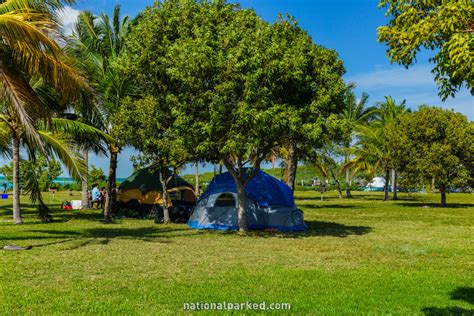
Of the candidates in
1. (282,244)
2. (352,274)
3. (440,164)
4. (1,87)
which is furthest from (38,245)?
(440,164)

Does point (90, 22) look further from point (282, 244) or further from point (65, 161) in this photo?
point (282, 244)

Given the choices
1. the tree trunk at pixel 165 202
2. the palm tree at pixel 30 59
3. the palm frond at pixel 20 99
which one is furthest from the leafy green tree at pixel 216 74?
the tree trunk at pixel 165 202

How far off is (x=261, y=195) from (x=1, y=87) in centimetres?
1099

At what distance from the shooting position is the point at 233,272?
377 inches

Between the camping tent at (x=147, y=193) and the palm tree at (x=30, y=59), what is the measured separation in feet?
46.6

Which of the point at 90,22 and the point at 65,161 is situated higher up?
the point at 90,22

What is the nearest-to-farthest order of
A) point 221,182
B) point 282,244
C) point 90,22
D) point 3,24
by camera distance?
point 3,24, point 282,244, point 221,182, point 90,22

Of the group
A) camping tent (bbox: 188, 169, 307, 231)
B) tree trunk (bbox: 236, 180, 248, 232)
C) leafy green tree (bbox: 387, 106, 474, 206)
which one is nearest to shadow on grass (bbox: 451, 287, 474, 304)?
tree trunk (bbox: 236, 180, 248, 232)

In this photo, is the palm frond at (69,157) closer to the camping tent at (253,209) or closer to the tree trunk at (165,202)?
the camping tent at (253,209)

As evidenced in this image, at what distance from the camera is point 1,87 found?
1156 cm

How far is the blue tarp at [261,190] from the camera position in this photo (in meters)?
18.9

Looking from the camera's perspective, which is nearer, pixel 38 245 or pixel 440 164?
pixel 38 245

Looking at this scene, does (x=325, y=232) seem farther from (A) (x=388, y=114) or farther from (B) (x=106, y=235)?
(A) (x=388, y=114)

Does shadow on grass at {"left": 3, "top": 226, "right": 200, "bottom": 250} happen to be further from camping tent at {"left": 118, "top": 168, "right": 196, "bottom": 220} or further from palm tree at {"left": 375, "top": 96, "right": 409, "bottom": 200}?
palm tree at {"left": 375, "top": 96, "right": 409, "bottom": 200}
